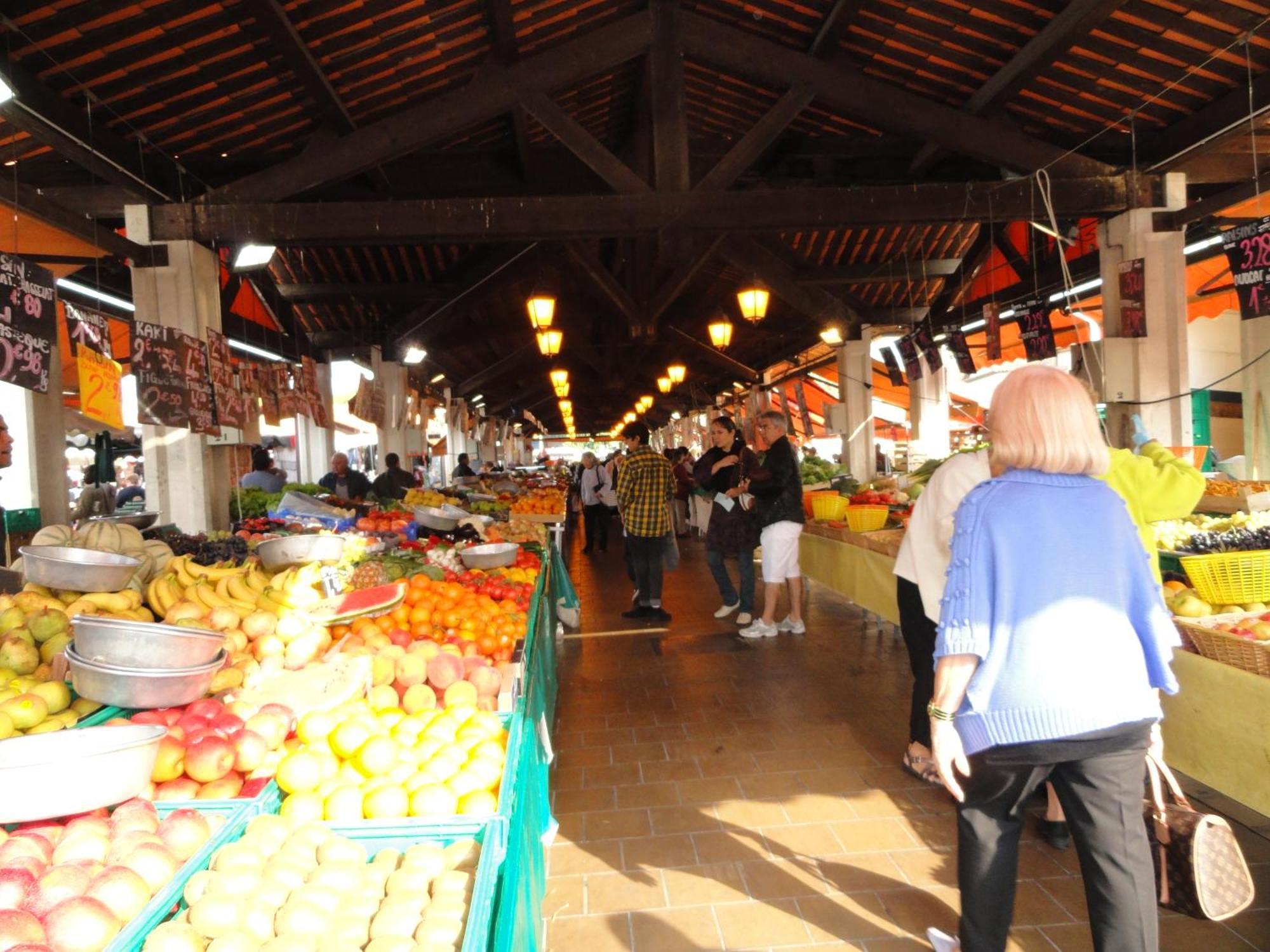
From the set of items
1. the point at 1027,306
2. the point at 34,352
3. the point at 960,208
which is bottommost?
the point at 34,352

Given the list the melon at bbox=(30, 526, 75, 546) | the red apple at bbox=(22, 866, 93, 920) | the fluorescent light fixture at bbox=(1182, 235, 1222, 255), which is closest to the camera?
the red apple at bbox=(22, 866, 93, 920)

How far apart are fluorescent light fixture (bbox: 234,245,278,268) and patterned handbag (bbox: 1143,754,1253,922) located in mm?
6733

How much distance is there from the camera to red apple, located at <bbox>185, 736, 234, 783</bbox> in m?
2.25

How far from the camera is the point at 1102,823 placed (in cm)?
203

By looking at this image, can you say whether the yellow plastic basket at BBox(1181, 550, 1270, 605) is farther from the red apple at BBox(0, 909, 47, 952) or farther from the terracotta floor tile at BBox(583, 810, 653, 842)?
the red apple at BBox(0, 909, 47, 952)

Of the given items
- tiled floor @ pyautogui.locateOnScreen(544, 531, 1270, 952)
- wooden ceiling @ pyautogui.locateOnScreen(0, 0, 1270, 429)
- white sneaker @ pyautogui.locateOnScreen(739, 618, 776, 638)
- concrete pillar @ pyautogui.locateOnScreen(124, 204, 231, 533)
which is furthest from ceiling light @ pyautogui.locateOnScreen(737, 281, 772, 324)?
concrete pillar @ pyautogui.locateOnScreen(124, 204, 231, 533)

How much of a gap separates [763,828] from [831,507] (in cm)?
483

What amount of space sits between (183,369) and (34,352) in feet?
5.25

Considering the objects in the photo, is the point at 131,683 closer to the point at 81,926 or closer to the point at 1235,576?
the point at 81,926

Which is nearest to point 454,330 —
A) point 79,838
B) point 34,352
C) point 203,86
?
point 203,86

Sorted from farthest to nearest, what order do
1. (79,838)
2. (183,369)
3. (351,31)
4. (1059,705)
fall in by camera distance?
(183,369) < (351,31) < (1059,705) < (79,838)

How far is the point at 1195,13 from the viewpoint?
205 inches

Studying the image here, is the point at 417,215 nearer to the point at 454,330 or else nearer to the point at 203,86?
the point at 203,86

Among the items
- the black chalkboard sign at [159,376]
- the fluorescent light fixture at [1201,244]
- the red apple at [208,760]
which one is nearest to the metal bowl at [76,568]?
the red apple at [208,760]
